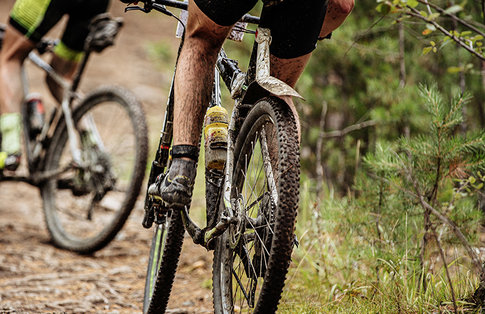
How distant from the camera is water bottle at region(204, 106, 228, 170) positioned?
188 centimetres

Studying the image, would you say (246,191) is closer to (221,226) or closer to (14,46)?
(221,226)

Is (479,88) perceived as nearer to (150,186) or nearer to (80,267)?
(150,186)

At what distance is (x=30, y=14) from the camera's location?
326 centimetres

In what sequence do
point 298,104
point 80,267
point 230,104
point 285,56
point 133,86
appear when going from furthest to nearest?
point 133,86
point 230,104
point 298,104
point 80,267
point 285,56

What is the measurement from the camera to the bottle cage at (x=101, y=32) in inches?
131

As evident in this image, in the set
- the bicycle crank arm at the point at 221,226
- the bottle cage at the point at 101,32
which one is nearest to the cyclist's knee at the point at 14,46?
the bottle cage at the point at 101,32

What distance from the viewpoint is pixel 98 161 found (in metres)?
3.38

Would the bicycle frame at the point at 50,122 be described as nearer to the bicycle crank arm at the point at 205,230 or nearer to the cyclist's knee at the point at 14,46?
the cyclist's knee at the point at 14,46

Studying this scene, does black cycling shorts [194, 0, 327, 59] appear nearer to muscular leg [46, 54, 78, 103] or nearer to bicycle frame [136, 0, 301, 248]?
bicycle frame [136, 0, 301, 248]

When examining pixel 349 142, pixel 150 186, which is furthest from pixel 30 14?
pixel 349 142

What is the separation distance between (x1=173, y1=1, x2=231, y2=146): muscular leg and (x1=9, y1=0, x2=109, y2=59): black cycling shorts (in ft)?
6.13

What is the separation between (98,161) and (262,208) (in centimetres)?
197

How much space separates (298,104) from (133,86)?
636 cm

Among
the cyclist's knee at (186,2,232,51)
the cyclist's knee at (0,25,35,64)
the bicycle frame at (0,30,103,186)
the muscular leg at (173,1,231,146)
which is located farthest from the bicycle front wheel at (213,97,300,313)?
the cyclist's knee at (0,25,35,64)
